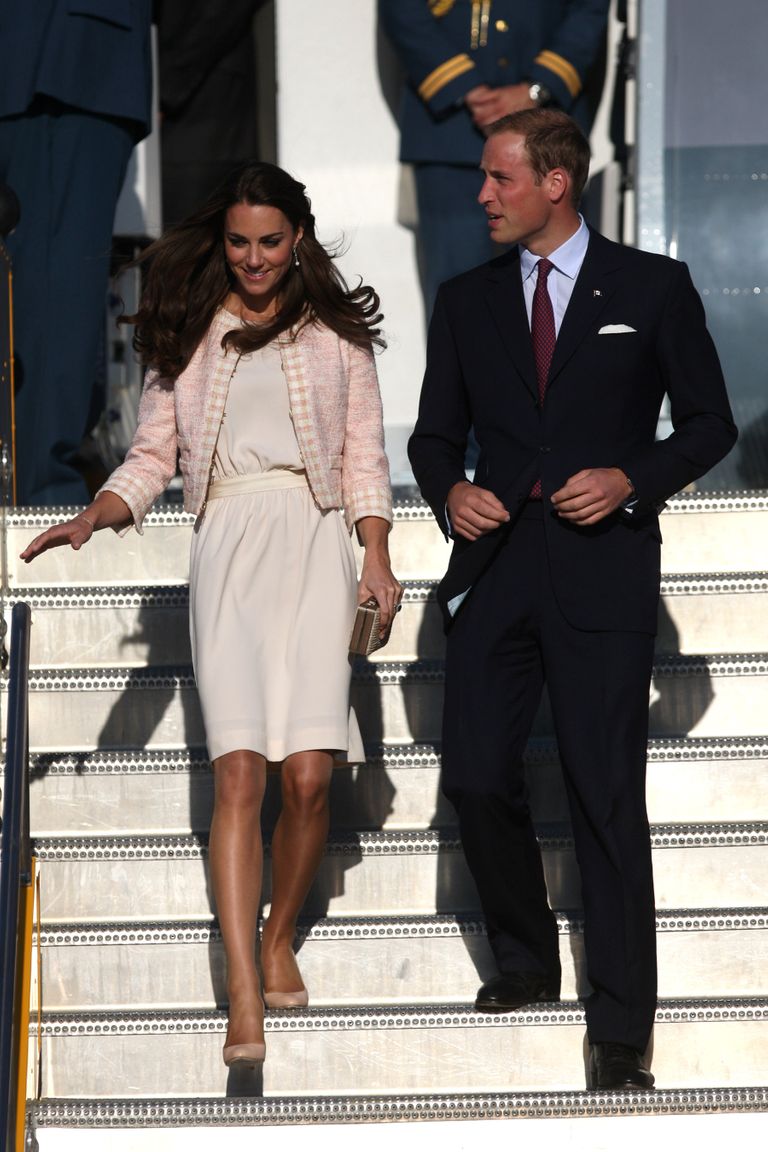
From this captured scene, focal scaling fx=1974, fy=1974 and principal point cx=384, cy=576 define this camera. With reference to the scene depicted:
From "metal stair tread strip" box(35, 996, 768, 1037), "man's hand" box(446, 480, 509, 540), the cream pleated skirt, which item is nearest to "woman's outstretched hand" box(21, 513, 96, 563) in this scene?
the cream pleated skirt

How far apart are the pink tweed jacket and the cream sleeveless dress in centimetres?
4

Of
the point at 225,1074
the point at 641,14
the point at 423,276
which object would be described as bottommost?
the point at 225,1074

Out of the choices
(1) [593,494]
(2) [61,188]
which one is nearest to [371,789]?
(1) [593,494]

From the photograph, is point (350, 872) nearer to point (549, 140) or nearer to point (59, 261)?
point (549, 140)

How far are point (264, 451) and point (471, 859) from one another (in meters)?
1.00

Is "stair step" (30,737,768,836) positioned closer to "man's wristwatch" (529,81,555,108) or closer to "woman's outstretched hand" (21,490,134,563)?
"woman's outstretched hand" (21,490,134,563)

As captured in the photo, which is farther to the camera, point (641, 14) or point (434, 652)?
point (641, 14)

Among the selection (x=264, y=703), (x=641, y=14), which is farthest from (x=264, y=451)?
(x=641, y=14)

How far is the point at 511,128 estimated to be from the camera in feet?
14.0

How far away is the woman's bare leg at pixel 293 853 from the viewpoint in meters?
4.22

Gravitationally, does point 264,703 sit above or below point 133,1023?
above

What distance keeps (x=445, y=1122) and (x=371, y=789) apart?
1073mm

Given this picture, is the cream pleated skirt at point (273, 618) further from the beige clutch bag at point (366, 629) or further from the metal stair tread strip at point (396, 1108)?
the metal stair tread strip at point (396, 1108)

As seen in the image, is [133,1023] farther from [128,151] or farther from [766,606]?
[128,151]
